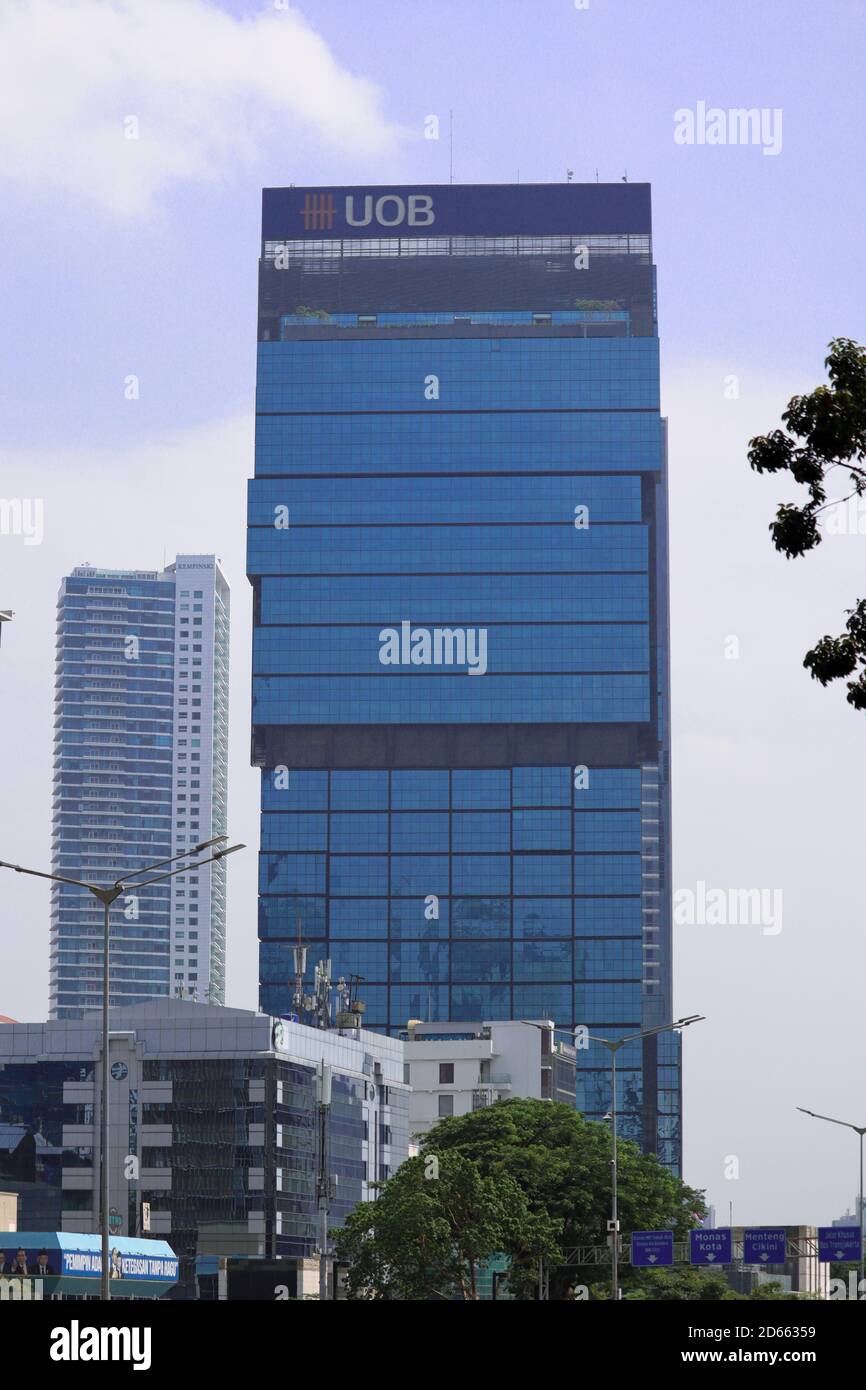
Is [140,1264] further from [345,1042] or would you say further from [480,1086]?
[480,1086]

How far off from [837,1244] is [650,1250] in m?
7.62

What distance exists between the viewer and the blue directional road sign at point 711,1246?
85.2 m

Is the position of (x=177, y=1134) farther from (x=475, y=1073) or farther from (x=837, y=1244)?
(x=475, y=1073)

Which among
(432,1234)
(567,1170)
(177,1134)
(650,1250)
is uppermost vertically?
(177,1134)

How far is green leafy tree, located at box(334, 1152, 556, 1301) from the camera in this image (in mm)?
85000

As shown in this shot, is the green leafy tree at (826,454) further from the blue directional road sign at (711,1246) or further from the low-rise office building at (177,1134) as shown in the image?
the low-rise office building at (177,1134)

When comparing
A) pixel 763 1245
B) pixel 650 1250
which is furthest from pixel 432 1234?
pixel 763 1245

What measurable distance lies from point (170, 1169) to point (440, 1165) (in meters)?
36.3

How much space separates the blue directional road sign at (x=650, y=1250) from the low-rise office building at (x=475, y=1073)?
95925 mm

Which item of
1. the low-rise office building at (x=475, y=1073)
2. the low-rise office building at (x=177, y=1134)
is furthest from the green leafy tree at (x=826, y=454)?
the low-rise office building at (x=475, y=1073)

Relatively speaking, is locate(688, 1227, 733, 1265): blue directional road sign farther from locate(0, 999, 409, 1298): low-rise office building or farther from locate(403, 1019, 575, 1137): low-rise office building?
locate(403, 1019, 575, 1137): low-rise office building

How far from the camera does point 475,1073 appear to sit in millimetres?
183125

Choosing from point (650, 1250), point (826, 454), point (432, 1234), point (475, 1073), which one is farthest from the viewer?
point (475, 1073)
